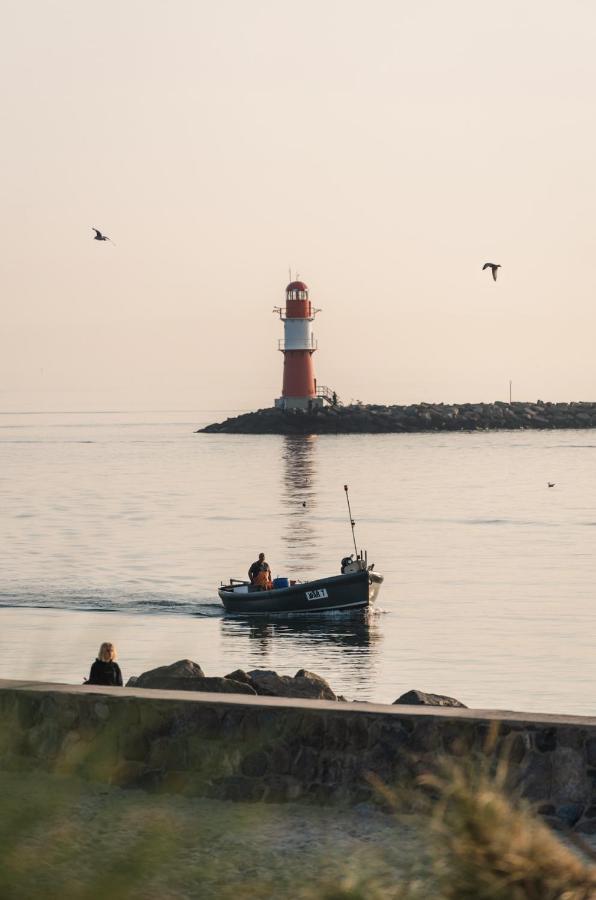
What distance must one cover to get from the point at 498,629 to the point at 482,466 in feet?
321

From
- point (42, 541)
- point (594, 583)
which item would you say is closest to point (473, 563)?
point (594, 583)

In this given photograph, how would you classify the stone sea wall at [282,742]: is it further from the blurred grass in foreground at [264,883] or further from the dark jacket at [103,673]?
the blurred grass in foreground at [264,883]

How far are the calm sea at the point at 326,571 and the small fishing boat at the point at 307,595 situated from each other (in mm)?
473

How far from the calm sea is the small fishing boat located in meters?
0.47

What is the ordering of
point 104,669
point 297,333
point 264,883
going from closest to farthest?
point 264,883 → point 104,669 → point 297,333

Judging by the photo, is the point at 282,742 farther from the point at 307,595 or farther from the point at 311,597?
the point at 311,597

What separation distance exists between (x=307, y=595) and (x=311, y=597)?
20cm

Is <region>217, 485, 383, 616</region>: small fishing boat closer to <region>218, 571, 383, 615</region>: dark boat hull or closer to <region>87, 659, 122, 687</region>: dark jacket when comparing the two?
<region>218, 571, 383, 615</region>: dark boat hull

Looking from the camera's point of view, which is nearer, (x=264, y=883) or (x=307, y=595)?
(x=264, y=883)

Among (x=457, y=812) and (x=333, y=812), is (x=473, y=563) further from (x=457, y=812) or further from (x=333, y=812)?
(x=457, y=812)

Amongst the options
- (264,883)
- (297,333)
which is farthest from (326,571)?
(297,333)

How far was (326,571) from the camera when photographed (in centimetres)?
5306

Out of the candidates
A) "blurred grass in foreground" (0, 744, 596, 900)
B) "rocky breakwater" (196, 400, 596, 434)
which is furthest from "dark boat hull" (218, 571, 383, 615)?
"rocky breakwater" (196, 400, 596, 434)

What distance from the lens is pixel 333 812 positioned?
9.72m
